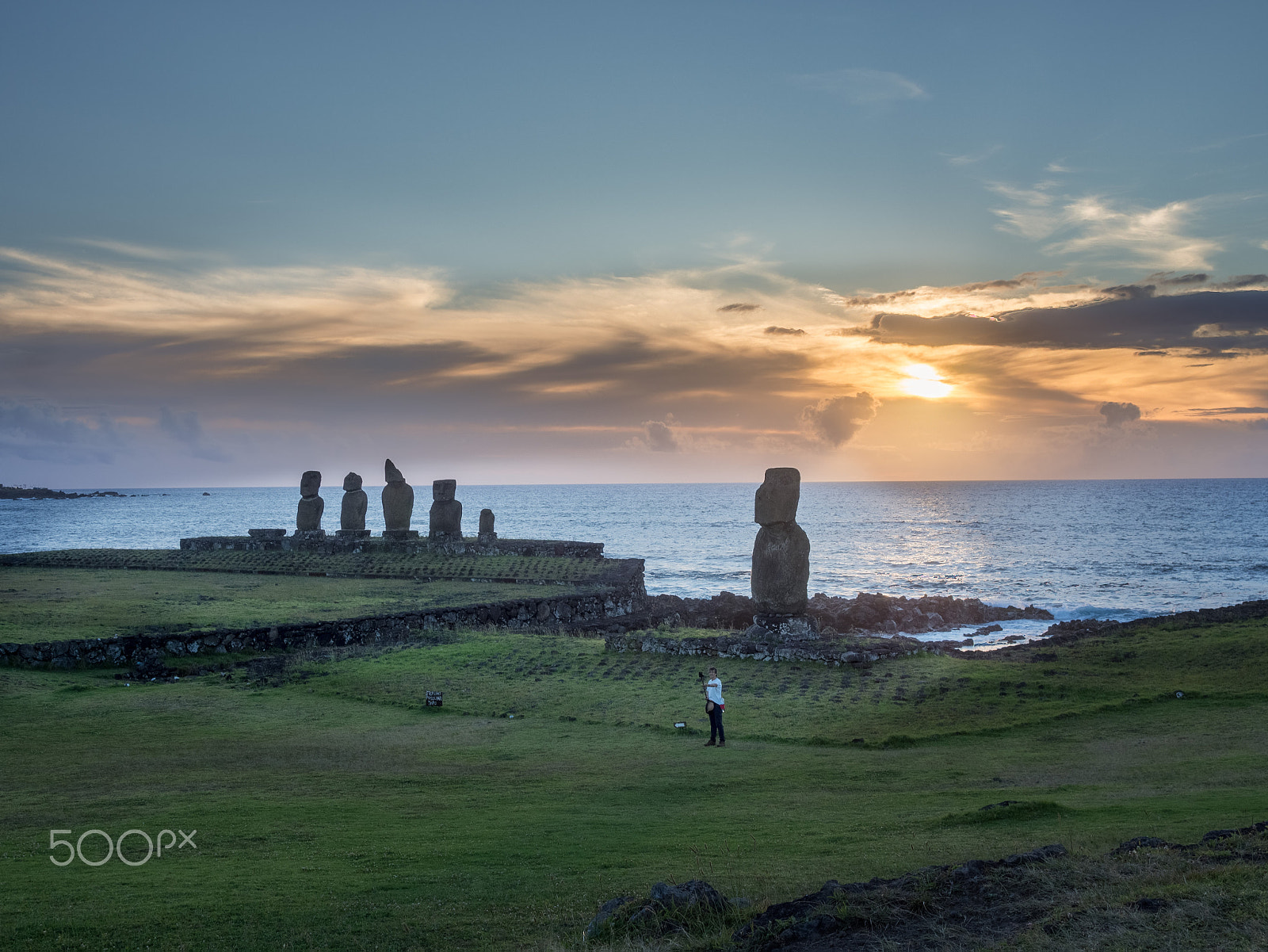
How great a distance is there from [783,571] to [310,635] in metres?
15.8

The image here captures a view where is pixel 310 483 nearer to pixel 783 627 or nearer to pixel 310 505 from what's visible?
pixel 310 505

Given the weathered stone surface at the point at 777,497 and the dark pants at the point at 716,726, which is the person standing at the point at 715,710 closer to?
the dark pants at the point at 716,726

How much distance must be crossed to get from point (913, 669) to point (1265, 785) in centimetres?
1146

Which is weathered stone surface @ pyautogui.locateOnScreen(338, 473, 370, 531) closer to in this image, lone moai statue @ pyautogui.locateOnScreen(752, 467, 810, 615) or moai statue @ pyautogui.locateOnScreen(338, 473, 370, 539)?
moai statue @ pyautogui.locateOnScreen(338, 473, 370, 539)

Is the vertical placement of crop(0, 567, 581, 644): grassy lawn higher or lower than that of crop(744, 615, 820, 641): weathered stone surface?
lower

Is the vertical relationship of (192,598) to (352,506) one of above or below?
below

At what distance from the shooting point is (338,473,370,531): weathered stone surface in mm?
56406

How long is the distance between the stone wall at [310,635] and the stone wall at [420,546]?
393 inches

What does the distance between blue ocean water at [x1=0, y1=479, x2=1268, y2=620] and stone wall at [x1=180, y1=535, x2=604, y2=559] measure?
15.1m

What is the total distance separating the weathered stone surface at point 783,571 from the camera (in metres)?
28.4

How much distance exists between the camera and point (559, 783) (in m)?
14.4

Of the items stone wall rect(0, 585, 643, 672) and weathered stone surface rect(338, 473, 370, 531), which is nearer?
stone wall rect(0, 585, 643, 672)

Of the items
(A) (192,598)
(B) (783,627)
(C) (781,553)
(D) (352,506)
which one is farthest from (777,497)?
(D) (352,506)

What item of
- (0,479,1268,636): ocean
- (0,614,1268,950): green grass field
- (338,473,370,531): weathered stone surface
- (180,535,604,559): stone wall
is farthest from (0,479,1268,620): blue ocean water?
(0,614,1268,950): green grass field
